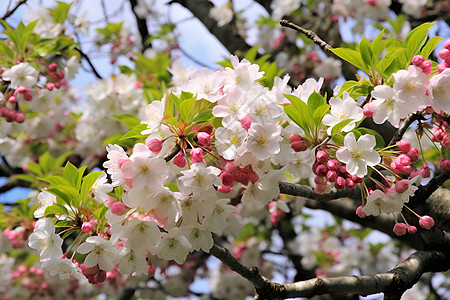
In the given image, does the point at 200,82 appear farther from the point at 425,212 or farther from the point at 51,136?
the point at 51,136

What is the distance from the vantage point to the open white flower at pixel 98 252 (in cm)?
131

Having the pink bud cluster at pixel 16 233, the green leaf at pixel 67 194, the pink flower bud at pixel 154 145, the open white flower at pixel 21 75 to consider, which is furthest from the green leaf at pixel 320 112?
the pink bud cluster at pixel 16 233

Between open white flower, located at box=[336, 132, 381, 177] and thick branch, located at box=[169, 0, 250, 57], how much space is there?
2.36m

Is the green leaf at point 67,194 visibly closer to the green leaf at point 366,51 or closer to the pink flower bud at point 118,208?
the pink flower bud at point 118,208

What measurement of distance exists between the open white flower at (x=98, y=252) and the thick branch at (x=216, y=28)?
2432mm

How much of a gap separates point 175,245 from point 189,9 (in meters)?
2.96

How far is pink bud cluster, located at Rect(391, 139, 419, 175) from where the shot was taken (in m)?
1.23

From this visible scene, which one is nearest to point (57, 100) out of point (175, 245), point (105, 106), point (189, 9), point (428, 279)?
point (105, 106)

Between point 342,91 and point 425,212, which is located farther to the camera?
point 425,212

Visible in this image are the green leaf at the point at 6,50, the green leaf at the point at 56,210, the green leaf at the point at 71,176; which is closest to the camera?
the green leaf at the point at 56,210

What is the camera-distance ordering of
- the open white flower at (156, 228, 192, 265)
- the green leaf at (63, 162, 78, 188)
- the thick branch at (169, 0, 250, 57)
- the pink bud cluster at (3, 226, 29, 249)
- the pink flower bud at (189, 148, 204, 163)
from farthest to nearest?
1. the thick branch at (169, 0, 250, 57)
2. the pink bud cluster at (3, 226, 29, 249)
3. the green leaf at (63, 162, 78, 188)
4. the open white flower at (156, 228, 192, 265)
5. the pink flower bud at (189, 148, 204, 163)

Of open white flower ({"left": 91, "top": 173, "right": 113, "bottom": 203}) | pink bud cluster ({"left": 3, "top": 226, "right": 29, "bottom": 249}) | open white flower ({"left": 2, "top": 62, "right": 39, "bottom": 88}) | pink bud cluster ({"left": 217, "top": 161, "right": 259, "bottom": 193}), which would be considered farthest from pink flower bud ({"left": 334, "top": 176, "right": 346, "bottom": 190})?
pink bud cluster ({"left": 3, "top": 226, "right": 29, "bottom": 249})

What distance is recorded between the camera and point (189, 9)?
383 centimetres

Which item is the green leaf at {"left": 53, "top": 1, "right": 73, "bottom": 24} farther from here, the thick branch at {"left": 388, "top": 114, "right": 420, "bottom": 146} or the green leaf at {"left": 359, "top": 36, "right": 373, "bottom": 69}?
the thick branch at {"left": 388, "top": 114, "right": 420, "bottom": 146}
